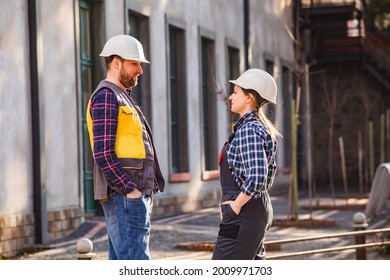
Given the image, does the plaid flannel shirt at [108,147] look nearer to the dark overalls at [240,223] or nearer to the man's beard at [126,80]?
the man's beard at [126,80]

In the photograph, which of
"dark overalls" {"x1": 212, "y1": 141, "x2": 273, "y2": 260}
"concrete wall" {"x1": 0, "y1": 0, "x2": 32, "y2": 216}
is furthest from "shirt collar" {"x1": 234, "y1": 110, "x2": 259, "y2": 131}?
"concrete wall" {"x1": 0, "y1": 0, "x2": 32, "y2": 216}

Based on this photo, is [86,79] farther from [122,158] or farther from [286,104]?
[286,104]

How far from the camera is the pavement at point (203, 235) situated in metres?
12.2

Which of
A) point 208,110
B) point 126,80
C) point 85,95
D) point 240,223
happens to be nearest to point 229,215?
point 240,223

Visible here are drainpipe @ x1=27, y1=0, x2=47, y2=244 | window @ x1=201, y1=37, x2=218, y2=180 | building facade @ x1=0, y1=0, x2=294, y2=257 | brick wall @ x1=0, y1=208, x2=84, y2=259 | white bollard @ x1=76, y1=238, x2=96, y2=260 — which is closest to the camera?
white bollard @ x1=76, y1=238, x2=96, y2=260

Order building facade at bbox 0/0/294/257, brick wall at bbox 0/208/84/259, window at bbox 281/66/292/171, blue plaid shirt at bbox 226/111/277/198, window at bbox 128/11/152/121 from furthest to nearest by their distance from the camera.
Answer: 1. window at bbox 281/66/292/171
2. window at bbox 128/11/152/121
3. building facade at bbox 0/0/294/257
4. brick wall at bbox 0/208/84/259
5. blue plaid shirt at bbox 226/111/277/198

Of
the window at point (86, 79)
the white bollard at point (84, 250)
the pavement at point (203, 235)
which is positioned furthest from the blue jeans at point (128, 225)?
the window at point (86, 79)

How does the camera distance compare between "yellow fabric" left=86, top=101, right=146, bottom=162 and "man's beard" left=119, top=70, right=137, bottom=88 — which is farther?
"man's beard" left=119, top=70, right=137, bottom=88

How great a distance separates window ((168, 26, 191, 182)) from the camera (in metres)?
19.6

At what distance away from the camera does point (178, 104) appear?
1975cm

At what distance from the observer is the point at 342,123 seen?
32.2 m

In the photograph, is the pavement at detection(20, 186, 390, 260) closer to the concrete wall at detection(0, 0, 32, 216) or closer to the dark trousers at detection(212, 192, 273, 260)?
the concrete wall at detection(0, 0, 32, 216)

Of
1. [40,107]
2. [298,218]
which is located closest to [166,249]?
[40,107]
